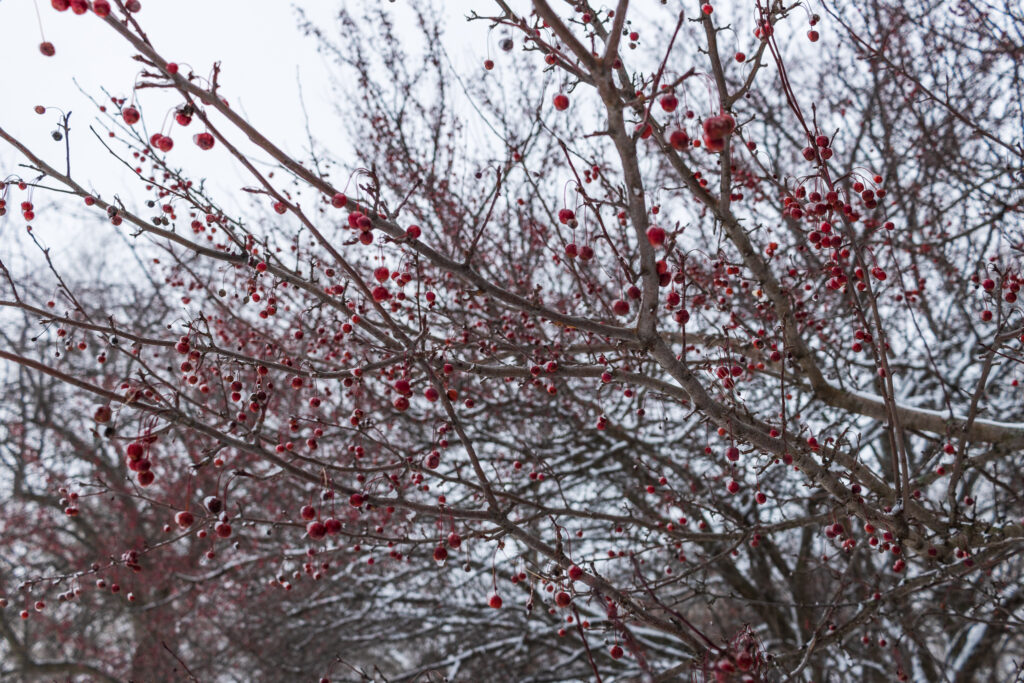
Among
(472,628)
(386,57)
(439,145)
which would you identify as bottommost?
(472,628)

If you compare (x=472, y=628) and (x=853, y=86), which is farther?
(x=853, y=86)

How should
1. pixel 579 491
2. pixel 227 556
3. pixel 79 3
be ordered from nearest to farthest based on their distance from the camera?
pixel 79 3, pixel 579 491, pixel 227 556

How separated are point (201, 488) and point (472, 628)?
459 cm

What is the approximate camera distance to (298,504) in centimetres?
709

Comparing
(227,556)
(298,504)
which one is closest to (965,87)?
(298,504)

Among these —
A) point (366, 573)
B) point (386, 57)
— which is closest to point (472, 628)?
point (366, 573)

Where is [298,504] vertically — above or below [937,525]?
above

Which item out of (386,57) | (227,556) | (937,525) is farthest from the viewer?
(227,556)

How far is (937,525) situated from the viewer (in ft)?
9.44

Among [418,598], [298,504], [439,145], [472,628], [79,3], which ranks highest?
[439,145]

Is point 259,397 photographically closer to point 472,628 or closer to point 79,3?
point 79,3

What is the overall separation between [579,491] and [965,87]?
5.21 metres

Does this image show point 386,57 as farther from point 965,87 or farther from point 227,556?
point 227,556

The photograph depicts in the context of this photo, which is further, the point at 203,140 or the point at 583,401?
the point at 583,401
